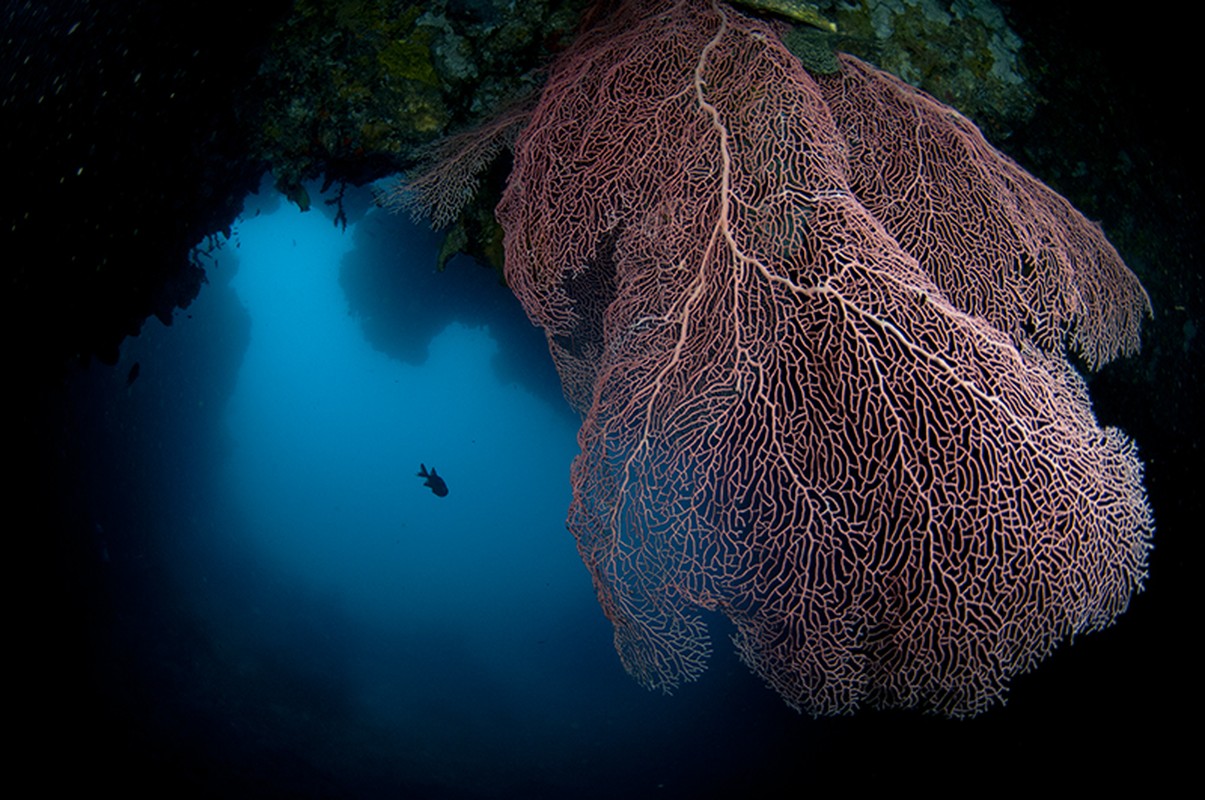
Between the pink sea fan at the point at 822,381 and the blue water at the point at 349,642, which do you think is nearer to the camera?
the pink sea fan at the point at 822,381

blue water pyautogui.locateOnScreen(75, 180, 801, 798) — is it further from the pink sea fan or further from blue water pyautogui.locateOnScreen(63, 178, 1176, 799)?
the pink sea fan

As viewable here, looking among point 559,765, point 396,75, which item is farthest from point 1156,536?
point 559,765

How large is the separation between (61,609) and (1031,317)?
12.7m

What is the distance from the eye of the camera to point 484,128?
390 centimetres

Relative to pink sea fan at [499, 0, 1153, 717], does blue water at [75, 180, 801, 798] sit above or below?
below

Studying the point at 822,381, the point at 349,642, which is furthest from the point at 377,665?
the point at 822,381

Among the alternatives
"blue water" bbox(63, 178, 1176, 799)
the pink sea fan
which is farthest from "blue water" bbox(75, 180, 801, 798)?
the pink sea fan

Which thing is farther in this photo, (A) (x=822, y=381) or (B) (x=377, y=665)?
(B) (x=377, y=665)

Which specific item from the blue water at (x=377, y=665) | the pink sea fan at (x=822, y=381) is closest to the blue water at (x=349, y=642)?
the blue water at (x=377, y=665)

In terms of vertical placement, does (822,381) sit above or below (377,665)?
above

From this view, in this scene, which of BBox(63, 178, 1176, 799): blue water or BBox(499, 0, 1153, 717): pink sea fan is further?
BBox(63, 178, 1176, 799): blue water

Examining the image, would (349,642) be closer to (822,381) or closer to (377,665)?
(377,665)

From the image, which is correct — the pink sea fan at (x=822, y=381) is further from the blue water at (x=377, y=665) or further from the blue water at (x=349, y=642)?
the blue water at (x=349, y=642)

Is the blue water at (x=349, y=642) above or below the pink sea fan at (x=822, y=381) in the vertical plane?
below
